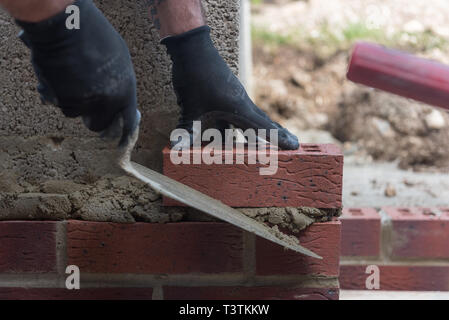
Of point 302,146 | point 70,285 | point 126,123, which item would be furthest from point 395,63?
point 70,285

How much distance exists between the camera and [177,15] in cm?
115

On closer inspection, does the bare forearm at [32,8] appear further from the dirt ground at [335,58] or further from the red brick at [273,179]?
the dirt ground at [335,58]

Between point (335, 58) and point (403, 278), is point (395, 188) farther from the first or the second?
point (335, 58)

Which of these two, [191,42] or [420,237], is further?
[420,237]

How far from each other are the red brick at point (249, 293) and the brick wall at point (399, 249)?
0.50 metres

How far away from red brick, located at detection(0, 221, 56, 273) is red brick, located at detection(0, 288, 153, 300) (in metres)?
0.04

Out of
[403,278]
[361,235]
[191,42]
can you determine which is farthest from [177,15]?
A: [403,278]

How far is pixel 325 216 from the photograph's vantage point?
1.20m

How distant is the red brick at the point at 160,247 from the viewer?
3.96 ft

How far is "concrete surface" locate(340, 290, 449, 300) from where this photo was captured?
62.6 inches

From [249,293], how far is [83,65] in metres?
0.61
